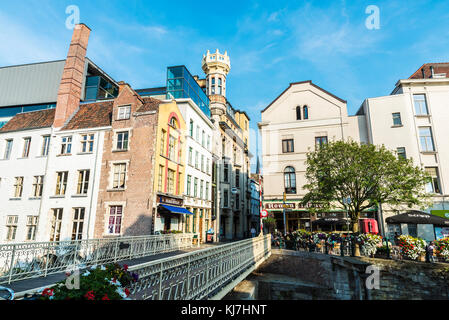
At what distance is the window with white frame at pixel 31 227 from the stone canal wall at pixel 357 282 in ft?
66.3

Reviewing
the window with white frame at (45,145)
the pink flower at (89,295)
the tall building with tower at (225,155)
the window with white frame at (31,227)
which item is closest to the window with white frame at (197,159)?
the tall building with tower at (225,155)

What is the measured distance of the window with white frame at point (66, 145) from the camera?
24.7 m

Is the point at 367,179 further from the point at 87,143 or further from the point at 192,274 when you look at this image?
the point at 87,143

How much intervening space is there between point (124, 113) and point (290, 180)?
18.9 metres

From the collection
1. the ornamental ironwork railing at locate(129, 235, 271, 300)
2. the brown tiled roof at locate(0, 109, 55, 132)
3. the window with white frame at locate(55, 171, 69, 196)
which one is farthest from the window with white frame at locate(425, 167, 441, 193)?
the brown tiled roof at locate(0, 109, 55, 132)

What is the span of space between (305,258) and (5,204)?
27.5 m

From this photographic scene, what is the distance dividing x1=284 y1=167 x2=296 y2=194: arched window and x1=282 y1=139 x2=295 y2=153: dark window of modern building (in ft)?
7.27

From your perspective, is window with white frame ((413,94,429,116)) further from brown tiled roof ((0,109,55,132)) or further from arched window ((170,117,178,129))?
brown tiled roof ((0,109,55,132))

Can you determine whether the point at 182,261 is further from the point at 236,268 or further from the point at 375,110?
the point at 375,110

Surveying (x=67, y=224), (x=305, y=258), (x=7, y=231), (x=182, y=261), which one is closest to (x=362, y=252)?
(x=305, y=258)

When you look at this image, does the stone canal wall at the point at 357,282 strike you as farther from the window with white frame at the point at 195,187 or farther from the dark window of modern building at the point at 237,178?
the dark window of modern building at the point at 237,178

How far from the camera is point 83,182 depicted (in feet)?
75.3

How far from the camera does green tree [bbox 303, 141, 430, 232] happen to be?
18609 mm
